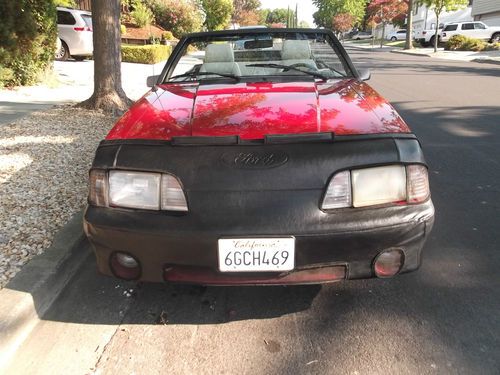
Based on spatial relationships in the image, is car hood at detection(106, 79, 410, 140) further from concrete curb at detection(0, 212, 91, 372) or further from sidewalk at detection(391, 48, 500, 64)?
sidewalk at detection(391, 48, 500, 64)

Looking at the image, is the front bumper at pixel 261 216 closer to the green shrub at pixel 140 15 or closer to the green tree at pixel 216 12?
the green shrub at pixel 140 15

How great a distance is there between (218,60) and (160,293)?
198 centimetres

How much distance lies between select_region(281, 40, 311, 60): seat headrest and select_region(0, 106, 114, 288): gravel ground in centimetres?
205

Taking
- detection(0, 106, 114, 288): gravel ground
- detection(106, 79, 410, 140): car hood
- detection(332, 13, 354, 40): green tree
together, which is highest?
detection(332, 13, 354, 40): green tree

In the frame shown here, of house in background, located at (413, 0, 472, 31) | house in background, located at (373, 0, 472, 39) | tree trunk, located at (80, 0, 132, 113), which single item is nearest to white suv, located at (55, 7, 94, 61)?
tree trunk, located at (80, 0, 132, 113)

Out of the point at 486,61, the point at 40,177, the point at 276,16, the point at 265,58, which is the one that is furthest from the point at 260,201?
the point at 276,16

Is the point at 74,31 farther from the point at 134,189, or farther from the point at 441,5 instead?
the point at 441,5

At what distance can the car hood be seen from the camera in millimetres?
2217

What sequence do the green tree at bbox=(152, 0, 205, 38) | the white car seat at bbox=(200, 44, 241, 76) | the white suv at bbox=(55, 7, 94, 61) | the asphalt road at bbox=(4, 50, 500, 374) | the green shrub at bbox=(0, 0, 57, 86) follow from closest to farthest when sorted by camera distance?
1. the asphalt road at bbox=(4, 50, 500, 374)
2. the white car seat at bbox=(200, 44, 241, 76)
3. the green shrub at bbox=(0, 0, 57, 86)
4. the white suv at bbox=(55, 7, 94, 61)
5. the green tree at bbox=(152, 0, 205, 38)

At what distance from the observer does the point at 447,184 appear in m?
4.50

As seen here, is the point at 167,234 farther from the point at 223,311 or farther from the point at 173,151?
the point at 223,311

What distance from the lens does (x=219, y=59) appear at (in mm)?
3754

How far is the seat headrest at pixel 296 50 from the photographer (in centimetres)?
376

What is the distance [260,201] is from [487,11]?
50.9 m
